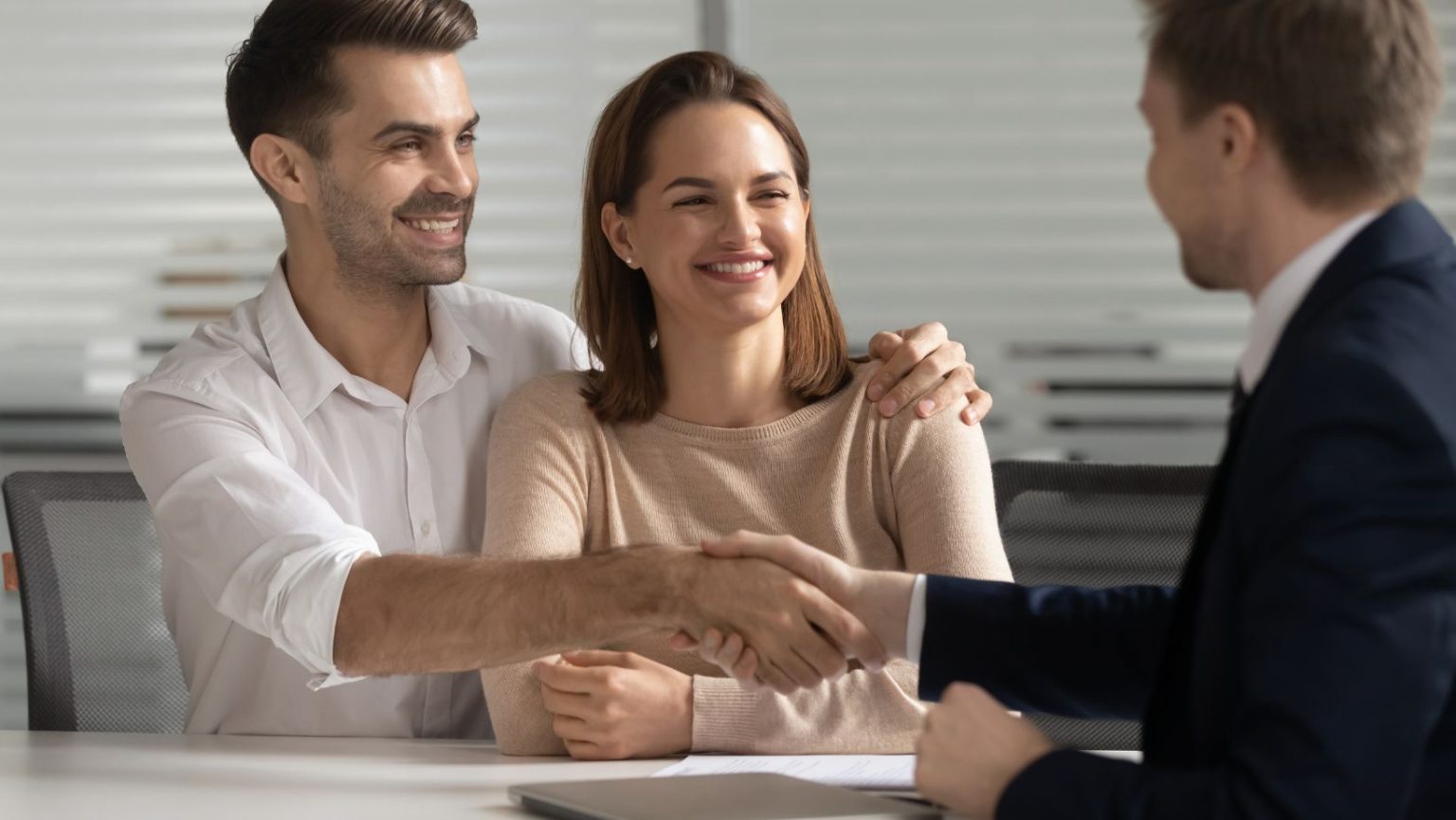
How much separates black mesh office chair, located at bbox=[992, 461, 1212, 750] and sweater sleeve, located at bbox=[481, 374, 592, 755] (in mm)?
598

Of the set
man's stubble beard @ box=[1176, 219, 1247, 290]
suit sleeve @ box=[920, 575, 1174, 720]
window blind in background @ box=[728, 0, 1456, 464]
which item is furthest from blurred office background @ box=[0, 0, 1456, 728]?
man's stubble beard @ box=[1176, 219, 1247, 290]

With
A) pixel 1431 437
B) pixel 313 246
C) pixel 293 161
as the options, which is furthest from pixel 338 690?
pixel 1431 437

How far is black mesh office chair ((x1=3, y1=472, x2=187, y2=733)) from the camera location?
7.57 ft

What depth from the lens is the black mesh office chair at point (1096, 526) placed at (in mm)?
2201

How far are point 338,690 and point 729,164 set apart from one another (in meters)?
0.90

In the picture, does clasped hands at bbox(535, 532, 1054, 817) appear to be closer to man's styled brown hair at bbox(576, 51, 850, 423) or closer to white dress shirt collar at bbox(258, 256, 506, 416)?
man's styled brown hair at bbox(576, 51, 850, 423)

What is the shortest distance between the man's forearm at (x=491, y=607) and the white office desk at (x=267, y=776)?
112 mm

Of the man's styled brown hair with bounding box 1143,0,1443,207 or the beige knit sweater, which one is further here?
the beige knit sweater

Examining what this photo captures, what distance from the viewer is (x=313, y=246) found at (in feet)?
7.99

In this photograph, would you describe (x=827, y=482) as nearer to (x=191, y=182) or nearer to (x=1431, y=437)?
(x=1431, y=437)

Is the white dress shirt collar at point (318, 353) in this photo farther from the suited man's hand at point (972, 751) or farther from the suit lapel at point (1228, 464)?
the suit lapel at point (1228, 464)

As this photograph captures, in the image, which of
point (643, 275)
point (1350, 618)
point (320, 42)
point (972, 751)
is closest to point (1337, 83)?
point (1350, 618)

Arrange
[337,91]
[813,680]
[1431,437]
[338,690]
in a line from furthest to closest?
[337,91]
[338,690]
[813,680]
[1431,437]

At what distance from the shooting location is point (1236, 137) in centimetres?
120
